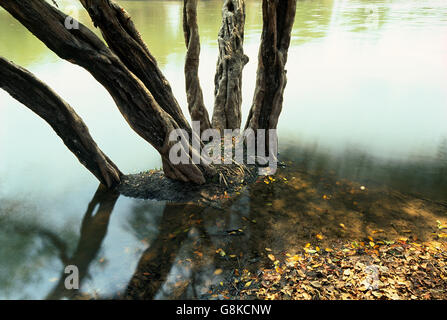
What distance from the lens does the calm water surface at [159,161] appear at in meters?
4.03

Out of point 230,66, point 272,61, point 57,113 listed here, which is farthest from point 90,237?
point 230,66

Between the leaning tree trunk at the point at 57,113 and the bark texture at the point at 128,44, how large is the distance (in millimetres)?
1224

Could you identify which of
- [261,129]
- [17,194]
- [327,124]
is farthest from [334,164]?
[17,194]

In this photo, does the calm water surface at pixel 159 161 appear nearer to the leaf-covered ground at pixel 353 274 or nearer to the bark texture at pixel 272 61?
the leaf-covered ground at pixel 353 274

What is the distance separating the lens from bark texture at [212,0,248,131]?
6.12 metres

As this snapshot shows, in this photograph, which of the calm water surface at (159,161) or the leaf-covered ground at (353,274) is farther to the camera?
the calm water surface at (159,161)

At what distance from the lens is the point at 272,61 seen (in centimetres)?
509

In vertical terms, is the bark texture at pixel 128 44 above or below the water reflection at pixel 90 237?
above

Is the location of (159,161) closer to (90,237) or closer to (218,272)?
(90,237)

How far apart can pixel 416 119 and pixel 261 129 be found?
18.5 ft

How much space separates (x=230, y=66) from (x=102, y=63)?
320 centimetres

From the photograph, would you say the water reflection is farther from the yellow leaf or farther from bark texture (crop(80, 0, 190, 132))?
bark texture (crop(80, 0, 190, 132))

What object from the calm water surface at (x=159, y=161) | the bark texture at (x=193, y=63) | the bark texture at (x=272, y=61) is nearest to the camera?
the calm water surface at (x=159, y=161)

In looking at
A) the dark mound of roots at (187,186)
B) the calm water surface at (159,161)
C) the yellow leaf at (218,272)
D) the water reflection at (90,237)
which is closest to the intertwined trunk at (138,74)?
the dark mound of roots at (187,186)
